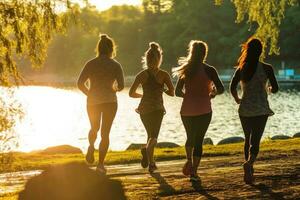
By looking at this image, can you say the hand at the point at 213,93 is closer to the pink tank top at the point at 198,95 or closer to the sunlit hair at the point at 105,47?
the pink tank top at the point at 198,95

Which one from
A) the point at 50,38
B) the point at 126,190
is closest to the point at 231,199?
the point at 126,190

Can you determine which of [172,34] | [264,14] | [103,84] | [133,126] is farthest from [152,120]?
[172,34]

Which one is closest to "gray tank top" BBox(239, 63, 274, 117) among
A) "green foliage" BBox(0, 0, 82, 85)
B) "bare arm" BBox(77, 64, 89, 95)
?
Result: "bare arm" BBox(77, 64, 89, 95)

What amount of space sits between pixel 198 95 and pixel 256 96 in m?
0.81

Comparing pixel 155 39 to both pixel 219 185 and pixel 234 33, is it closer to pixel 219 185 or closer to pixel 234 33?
pixel 234 33

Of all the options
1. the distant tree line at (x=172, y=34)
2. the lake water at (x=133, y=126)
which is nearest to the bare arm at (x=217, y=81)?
the lake water at (x=133, y=126)

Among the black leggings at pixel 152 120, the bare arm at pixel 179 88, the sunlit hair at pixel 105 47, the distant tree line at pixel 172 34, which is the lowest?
the distant tree line at pixel 172 34

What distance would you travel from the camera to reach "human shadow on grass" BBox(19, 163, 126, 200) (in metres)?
7.47

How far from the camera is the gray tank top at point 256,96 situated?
7668mm

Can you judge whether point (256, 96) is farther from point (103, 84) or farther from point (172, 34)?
point (172, 34)

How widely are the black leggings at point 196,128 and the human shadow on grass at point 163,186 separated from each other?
57 centimetres

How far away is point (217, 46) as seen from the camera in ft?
346

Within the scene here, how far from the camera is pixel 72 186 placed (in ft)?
26.1

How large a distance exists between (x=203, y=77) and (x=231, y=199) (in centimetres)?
185
